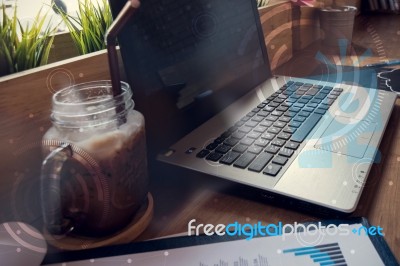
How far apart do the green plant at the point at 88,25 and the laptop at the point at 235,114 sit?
105mm

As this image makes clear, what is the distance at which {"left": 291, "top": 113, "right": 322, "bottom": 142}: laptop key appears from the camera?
0.52 metres

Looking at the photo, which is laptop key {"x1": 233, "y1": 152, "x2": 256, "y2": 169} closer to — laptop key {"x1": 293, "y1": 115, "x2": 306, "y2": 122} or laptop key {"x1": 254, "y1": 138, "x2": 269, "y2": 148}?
laptop key {"x1": 254, "y1": 138, "x2": 269, "y2": 148}

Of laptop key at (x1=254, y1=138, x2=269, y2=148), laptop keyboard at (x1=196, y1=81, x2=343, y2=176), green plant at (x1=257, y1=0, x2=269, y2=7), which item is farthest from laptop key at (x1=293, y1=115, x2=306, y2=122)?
green plant at (x1=257, y1=0, x2=269, y2=7)

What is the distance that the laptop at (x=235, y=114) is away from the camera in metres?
0.43

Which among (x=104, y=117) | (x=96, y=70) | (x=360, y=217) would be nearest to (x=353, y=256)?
(x=360, y=217)

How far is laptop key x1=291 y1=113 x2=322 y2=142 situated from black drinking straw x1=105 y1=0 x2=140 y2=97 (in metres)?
0.28

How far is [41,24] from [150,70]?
16 cm

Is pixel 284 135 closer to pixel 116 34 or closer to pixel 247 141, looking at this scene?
pixel 247 141

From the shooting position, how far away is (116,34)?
0.34 m

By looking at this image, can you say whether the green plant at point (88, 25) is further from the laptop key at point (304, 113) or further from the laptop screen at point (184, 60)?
the laptop key at point (304, 113)

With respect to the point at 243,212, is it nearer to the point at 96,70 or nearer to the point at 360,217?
the point at 360,217

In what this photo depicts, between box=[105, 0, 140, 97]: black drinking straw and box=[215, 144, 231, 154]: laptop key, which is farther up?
box=[105, 0, 140, 97]: black drinking straw

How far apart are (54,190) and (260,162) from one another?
0.25 meters

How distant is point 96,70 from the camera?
0.49 meters
